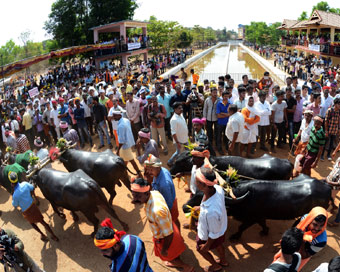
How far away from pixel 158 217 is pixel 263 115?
466cm

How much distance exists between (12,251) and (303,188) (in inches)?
160

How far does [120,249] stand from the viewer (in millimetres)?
2549

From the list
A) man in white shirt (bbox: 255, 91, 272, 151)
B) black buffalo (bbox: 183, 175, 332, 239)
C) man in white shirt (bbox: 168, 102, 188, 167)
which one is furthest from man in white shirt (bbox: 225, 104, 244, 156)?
black buffalo (bbox: 183, 175, 332, 239)

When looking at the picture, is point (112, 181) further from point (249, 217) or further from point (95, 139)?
point (95, 139)

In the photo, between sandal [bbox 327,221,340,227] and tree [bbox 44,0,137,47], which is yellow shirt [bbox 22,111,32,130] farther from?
tree [bbox 44,0,137,47]

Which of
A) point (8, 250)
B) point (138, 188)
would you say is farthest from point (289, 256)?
point (8, 250)

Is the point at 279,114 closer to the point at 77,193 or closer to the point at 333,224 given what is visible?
the point at 333,224

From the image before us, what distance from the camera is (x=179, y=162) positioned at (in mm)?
5090

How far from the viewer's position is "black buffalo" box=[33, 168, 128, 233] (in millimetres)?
4398

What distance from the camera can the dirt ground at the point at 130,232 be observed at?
390cm

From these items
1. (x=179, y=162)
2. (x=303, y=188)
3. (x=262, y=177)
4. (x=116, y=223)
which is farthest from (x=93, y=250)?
(x=303, y=188)

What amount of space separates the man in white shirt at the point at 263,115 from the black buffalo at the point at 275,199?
273 cm

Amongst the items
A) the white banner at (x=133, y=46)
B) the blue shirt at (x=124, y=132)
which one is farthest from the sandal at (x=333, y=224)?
the white banner at (x=133, y=46)

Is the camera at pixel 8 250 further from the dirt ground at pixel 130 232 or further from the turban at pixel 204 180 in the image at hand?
the turban at pixel 204 180
